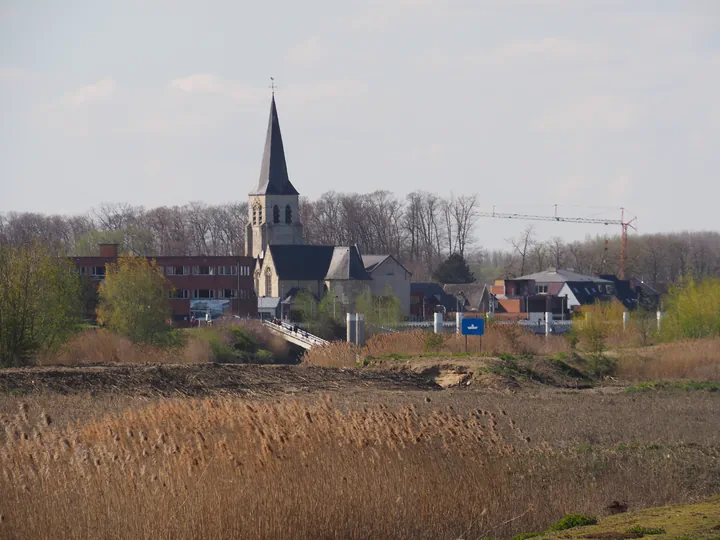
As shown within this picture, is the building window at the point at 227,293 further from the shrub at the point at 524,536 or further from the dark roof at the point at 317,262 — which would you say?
the shrub at the point at 524,536

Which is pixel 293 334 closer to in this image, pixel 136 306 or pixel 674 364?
pixel 136 306

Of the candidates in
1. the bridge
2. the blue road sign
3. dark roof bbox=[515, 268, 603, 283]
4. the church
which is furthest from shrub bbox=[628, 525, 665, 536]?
dark roof bbox=[515, 268, 603, 283]

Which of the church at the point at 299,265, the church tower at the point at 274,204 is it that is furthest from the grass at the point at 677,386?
the church tower at the point at 274,204

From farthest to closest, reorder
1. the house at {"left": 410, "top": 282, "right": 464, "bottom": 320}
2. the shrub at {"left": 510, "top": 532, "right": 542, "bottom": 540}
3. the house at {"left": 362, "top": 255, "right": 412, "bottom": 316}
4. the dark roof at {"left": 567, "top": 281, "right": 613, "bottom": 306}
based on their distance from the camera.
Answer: the house at {"left": 410, "top": 282, "right": 464, "bottom": 320}
the dark roof at {"left": 567, "top": 281, "right": 613, "bottom": 306}
the house at {"left": 362, "top": 255, "right": 412, "bottom": 316}
the shrub at {"left": 510, "top": 532, "right": 542, "bottom": 540}

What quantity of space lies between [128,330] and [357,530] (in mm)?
43183

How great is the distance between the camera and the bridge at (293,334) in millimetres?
67500

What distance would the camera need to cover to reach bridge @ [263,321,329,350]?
221ft

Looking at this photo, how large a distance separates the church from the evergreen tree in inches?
481

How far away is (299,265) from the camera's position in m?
105

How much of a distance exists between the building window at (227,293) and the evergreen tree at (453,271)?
1314 inches

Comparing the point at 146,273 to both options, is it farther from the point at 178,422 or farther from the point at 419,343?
the point at 178,422

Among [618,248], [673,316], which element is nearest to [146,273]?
[673,316]

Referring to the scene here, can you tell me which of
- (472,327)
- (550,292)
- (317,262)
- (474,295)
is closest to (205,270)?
(317,262)

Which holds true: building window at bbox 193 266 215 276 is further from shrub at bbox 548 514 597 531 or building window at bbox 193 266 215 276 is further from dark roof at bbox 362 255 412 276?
shrub at bbox 548 514 597 531
